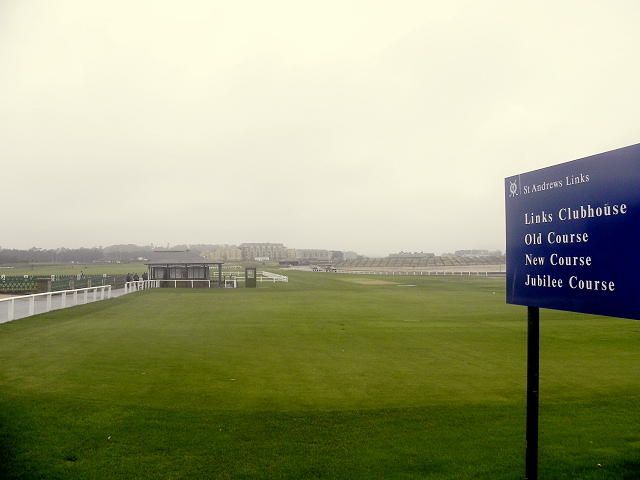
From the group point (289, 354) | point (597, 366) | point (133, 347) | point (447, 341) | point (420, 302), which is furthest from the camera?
point (420, 302)

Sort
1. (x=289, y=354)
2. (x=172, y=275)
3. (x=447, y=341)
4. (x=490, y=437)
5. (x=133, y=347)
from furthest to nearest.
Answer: (x=172, y=275), (x=447, y=341), (x=133, y=347), (x=289, y=354), (x=490, y=437)

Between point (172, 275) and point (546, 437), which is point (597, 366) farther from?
point (172, 275)

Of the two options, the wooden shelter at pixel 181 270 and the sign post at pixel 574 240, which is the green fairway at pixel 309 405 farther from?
the wooden shelter at pixel 181 270

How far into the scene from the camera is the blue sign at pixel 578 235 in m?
3.50

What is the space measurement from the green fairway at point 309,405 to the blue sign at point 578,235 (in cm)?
215

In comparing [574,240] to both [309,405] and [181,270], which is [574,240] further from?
[181,270]

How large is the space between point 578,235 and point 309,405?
4.65 meters

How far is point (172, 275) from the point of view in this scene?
41969 mm

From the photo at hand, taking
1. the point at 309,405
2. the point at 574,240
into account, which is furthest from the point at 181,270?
the point at 574,240

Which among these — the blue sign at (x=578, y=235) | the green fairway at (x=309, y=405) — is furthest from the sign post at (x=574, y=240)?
the green fairway at (x=309, y=405)

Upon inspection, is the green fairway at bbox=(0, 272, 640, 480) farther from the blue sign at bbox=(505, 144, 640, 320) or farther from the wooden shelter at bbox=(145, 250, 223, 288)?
the wooden shelter at bbox=(145, 250, 223, 288)

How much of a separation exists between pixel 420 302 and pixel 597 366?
1620 cm

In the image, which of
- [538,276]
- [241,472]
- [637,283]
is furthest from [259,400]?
[637,283]

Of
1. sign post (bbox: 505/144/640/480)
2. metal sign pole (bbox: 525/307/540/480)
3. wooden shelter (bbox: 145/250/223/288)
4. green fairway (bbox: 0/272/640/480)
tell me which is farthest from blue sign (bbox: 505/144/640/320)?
wooden shelter (bbox: 145/250/223/288)
